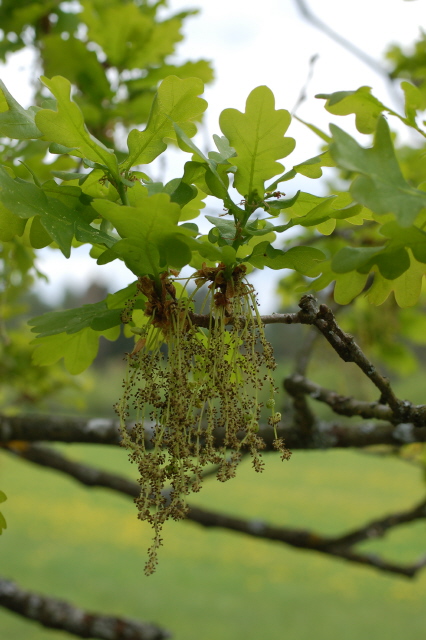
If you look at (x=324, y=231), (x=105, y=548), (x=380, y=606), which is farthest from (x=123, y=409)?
(x=105, y=548)

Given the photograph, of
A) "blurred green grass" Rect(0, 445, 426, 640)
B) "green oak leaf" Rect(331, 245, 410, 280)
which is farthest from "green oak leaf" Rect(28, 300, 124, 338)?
"blurred green grass" Rect(0, 445, 426, 640)

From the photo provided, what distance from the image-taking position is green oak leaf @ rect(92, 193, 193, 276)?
0.55 m

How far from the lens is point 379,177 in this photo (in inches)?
19.9

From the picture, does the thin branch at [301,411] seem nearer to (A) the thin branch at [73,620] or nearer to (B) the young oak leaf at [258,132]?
(B) the young oak leaf at [258,132]

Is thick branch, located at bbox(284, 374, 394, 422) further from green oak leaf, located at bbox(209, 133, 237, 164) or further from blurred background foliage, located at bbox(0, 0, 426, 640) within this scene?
green oak leaf, located at bbox(209, 133, 237, 164)

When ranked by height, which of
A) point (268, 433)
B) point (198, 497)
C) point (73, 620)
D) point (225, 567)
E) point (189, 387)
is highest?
point (198, 497)

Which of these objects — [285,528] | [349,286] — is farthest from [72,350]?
[285,528]

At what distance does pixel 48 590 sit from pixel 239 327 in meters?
4.55

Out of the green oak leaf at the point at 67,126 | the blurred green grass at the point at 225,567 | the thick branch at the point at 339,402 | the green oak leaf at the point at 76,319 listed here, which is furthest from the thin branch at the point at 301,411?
the blurred green grass at the point at 225,567

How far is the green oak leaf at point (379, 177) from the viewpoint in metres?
0.48

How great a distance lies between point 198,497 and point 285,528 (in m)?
5.36

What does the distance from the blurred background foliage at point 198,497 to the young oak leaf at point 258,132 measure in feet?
0.47

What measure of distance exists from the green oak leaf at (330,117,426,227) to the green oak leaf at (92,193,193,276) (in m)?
0.16

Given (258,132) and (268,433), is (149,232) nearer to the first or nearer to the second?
(258,132)
